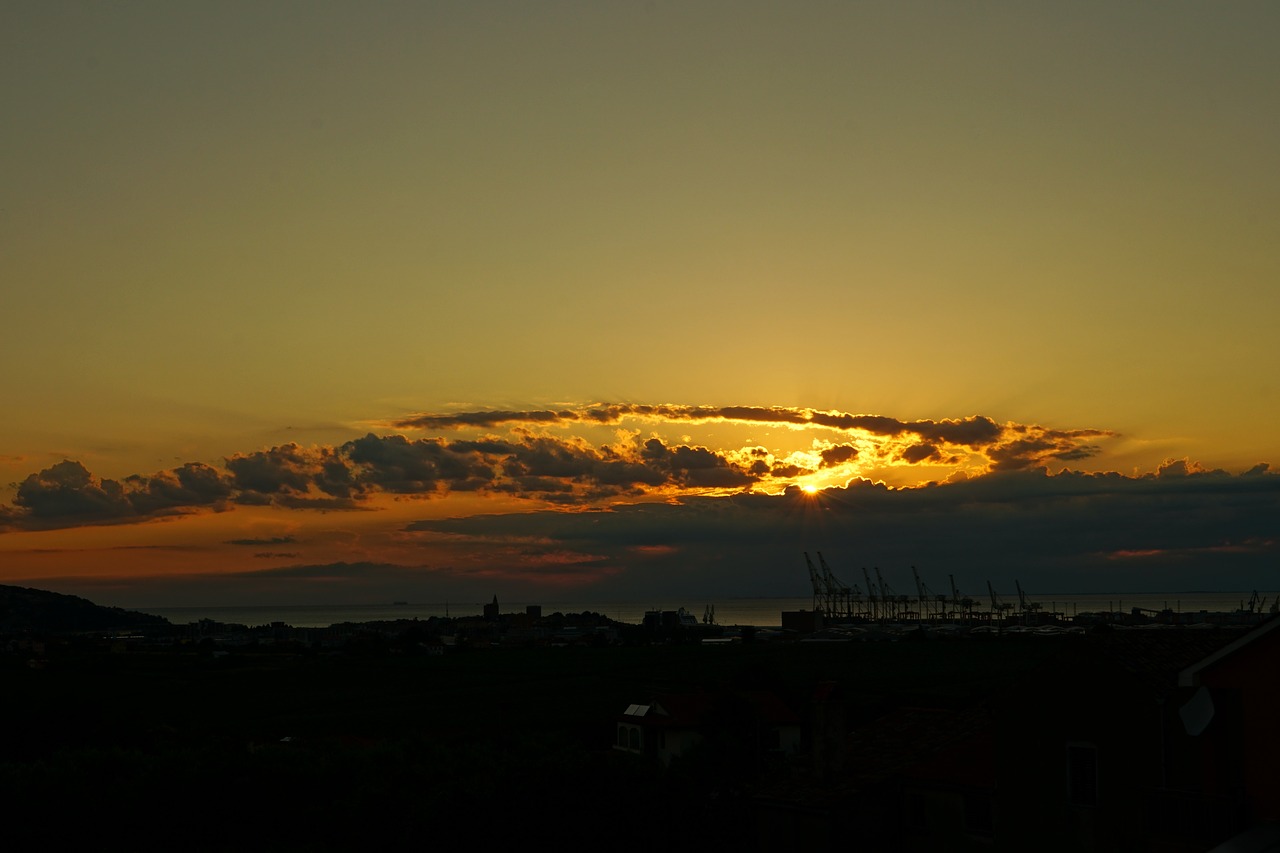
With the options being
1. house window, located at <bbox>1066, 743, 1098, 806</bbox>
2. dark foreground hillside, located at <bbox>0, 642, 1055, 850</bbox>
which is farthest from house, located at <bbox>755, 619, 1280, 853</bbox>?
dark foreground hillside, located at <bbox>0, 642, 1055, 850</bbox>

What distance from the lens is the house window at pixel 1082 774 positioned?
24.5 meters

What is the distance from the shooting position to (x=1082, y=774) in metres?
24.7

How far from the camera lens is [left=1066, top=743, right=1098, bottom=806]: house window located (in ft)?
80.3

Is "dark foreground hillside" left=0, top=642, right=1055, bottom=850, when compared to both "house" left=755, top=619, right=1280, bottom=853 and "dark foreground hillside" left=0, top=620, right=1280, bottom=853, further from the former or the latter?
"house" left=755, top=619, right=1280, bottom=853

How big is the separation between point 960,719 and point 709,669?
107852 millimetres

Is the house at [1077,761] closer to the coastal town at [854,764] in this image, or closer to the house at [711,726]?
A: the coastal town at [854,764]

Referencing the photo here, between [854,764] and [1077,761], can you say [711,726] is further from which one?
[1077,761]

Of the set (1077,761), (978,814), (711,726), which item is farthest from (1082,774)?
(711,726)

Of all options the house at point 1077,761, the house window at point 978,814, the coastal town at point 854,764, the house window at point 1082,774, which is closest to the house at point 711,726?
the coastal town at point 854,764

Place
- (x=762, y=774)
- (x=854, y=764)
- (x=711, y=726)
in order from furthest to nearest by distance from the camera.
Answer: (x=711, y=726) < (x=762, y=774) < (x=854, y=764)

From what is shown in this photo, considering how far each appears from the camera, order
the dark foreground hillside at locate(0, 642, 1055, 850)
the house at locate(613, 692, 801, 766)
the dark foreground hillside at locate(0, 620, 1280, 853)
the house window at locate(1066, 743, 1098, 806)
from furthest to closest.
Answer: the house at locate(613, 692, 801, 766) < the dark foreground hillside at locate(0, 642, 1055, 850) < the house window at locate(1066, 743, 1098, 806) < the dark foreground hillside at locate(0, 620, 1280, 853)

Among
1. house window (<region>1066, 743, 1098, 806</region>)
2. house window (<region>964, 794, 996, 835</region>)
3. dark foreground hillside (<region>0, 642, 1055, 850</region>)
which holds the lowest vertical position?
dark foreground hillside (<region>0, 642, 1055, 850</region>)

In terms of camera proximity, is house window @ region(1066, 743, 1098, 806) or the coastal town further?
house window @ region(1066, 743, 1098, 806)

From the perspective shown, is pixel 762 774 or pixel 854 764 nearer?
pixel 854 764
